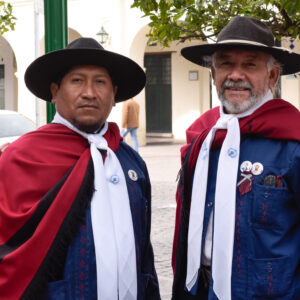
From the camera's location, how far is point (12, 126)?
11.2 metres

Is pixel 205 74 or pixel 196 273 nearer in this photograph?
pixel 196 273

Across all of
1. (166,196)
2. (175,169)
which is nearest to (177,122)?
(175,169)

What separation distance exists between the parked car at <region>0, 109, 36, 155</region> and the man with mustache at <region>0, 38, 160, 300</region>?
26.8ft

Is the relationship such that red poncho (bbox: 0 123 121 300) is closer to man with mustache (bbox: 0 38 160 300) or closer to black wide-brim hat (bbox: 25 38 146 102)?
man with mustache (bbox: 0 38 160 300)

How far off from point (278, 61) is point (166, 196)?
7658mm

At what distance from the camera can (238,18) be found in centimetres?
287

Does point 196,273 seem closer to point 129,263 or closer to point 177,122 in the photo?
point 129,263

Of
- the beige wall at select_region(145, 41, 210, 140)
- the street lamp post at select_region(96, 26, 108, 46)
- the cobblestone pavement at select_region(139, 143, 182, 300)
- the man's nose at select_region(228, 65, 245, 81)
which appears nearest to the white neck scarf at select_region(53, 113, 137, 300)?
the man's nose at select_region(228, 65, 245, 81)

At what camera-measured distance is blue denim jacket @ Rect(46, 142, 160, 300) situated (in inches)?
102

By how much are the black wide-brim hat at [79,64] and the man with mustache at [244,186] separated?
406mm

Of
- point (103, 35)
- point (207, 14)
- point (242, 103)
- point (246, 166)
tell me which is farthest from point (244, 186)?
point (103, 35)

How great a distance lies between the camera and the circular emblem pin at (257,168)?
264cm

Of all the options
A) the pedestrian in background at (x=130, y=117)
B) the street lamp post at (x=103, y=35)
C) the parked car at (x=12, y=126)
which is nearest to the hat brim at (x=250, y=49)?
the parked car at (x=12, y=126)

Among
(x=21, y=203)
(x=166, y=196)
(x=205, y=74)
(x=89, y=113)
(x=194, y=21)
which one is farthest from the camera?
(x=205, y=74)
